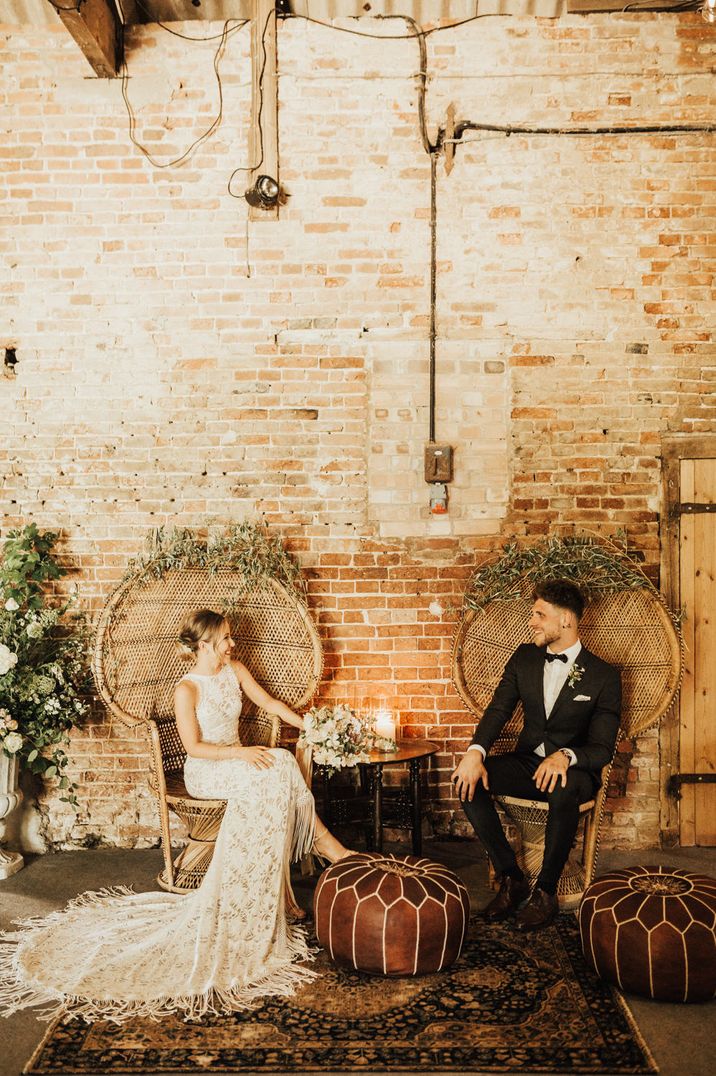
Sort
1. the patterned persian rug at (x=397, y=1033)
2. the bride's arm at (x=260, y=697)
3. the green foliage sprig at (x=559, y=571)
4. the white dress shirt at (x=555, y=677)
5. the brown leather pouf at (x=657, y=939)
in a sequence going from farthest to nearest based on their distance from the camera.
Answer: the green foliage sprig at (x=559, y=571) < the bride's arm at (x=260, y=697) < the white dress shirt at (x=555, y=677) < the brown leather pouf at (x=657, y=939) < the patterned persian rug at (x=397, y=1033)

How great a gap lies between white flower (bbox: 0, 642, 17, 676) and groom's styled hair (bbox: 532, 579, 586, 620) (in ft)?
8.02

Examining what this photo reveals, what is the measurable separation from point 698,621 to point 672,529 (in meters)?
0.50

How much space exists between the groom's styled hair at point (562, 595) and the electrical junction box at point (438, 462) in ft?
2.68

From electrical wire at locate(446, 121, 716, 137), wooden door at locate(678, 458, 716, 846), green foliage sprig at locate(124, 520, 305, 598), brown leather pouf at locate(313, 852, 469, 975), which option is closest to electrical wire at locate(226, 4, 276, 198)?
electrical wire at locate(446, 121, 716, 137)

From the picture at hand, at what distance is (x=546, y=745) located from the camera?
3.70 m

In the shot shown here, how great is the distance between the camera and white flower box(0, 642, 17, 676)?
384cm

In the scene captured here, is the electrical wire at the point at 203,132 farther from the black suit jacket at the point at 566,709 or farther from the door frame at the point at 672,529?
the black suit jacket at the point at 566,709

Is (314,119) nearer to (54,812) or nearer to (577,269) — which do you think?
(577,269)

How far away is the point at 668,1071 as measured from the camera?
2436mm

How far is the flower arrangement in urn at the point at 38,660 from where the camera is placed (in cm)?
401

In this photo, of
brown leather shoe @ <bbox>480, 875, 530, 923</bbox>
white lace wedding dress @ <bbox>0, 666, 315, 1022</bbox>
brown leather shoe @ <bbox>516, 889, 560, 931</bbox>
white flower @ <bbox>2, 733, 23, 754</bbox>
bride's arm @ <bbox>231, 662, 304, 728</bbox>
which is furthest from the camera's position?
bride's arm @ <bbox>231, 662, 304, 728</bbox>

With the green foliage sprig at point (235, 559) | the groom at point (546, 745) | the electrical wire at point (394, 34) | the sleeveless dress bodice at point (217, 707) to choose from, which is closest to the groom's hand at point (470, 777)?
the groom at point (546, 745)

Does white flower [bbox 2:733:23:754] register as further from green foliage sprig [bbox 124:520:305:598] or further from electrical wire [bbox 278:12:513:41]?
electrical wire [bbox 278:12:513:41]

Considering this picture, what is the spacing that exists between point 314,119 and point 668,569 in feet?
9.76
